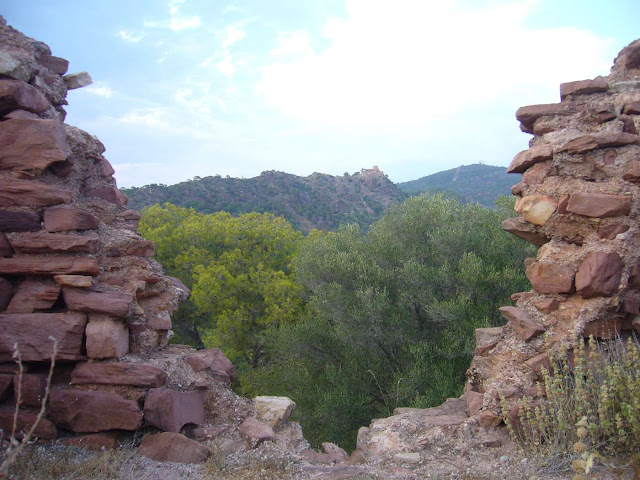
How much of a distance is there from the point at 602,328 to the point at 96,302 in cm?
428

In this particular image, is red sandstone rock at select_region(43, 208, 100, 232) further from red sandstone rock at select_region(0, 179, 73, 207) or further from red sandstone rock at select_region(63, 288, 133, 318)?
red sandstone rock at select_region(63, 288, 133, 318)

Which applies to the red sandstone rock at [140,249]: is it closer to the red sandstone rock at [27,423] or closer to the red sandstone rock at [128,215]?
the red sandstone rock at [128,215]

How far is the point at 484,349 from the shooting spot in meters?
4.88

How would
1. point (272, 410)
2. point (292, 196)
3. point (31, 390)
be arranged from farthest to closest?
point (292, 196)
point (272, 410)
point (31, 390)

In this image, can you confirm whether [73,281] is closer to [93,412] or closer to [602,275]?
[93,412]

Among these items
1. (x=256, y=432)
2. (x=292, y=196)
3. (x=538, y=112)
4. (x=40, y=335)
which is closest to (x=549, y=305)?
(x=538, y=112)

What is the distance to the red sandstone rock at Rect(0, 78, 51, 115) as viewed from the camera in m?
4.66

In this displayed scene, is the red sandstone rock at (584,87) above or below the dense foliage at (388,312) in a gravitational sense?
above

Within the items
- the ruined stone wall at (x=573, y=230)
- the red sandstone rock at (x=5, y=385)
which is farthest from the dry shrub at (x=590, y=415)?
the red sandstone rock at (x=5, y=385)

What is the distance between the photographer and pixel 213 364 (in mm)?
4848

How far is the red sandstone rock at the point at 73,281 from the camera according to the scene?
14.4ft

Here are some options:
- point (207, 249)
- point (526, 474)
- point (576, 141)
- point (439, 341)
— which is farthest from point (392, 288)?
point (207, 249)

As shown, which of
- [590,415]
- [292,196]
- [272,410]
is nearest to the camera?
[590,415]

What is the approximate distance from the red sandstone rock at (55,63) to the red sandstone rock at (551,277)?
5.38 metres
